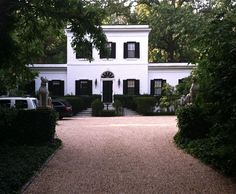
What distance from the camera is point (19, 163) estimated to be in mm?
11555

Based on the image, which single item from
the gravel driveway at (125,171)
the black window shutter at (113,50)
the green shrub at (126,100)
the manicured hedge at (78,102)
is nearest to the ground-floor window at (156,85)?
the green shrub at (126,100)

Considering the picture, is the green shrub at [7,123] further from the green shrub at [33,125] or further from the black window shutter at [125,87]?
the black window shutter at [125,87]

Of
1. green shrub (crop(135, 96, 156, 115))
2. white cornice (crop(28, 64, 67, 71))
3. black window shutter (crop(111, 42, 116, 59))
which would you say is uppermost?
black window shutter (crop(111, 42, 116, 59))

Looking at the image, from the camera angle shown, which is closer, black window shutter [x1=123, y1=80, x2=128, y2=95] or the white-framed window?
black window shutter [x1=123, y1=80, x2=128, y2=95]

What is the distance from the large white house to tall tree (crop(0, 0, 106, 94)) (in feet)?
92.1

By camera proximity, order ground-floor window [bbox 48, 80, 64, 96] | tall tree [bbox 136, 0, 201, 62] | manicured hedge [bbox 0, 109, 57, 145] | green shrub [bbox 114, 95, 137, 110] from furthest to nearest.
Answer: tall tree [bbox 136, 0, 201, 62]
ground-floor window [bbox 48, 80, 64, 96]
green shrub [bbox 114, 95, 137, 110]
manicured hedge [bbox 0, 109, 57, 145]

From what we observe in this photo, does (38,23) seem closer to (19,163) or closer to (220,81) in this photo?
(19,163)

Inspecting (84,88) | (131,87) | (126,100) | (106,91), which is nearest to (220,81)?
(126,100)

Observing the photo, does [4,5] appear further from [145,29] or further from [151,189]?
[145,29]

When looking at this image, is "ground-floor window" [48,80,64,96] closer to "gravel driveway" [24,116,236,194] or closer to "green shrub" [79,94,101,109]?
"green shrub" [79,94,101,109]

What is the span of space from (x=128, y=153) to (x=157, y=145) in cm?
213

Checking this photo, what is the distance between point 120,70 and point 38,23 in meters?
29.2

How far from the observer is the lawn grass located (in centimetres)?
927

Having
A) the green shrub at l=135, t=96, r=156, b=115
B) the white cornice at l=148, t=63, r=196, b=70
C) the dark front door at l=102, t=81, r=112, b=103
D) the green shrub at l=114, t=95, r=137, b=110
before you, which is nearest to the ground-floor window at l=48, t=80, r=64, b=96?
the dark front door at l=102, t=81, r=112, b=103
